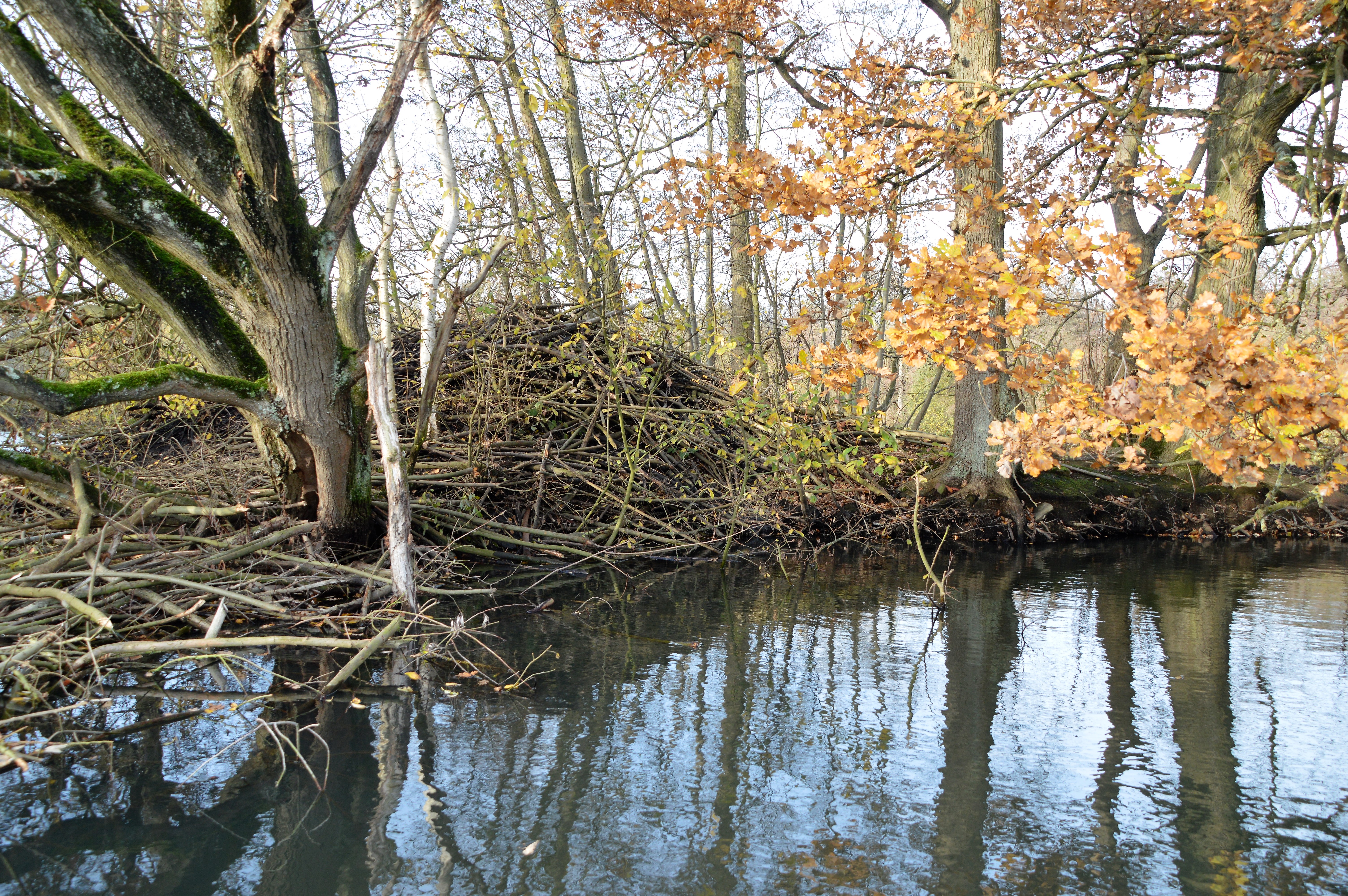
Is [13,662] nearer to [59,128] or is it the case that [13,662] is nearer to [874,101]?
[59,128]

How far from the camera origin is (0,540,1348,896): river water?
276 centimetres

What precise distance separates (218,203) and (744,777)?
456 centimetres

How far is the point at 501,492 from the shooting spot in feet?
27.8

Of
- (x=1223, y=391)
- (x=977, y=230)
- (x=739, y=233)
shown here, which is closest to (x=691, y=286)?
(x=739, y=233)

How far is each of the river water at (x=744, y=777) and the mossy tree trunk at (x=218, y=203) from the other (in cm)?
192

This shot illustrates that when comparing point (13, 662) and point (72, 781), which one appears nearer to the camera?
point (72, 781)

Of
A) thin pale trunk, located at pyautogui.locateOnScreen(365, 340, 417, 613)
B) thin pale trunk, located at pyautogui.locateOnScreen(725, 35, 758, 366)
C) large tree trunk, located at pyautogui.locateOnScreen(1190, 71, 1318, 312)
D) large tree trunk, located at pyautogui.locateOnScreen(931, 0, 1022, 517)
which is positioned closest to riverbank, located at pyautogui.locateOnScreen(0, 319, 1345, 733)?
thin pale trunk, located at pyautogui.locateOnScreen(365, 340, 417, 613)

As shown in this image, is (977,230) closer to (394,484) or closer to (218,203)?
(394,484)

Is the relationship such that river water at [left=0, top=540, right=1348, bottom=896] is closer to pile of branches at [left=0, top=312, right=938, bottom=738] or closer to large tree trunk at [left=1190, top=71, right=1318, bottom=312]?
pile of branches at [left=0, top=312, right=938, bottom=738]

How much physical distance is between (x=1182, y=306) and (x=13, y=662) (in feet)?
20.3

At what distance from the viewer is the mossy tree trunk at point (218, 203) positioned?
482cm

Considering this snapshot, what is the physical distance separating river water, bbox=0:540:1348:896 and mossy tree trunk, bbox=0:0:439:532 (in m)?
1.92

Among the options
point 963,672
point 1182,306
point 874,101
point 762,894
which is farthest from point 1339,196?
point 762,894

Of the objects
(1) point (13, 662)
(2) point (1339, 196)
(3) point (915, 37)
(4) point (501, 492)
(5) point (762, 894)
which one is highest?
(3) point (915, 37)
